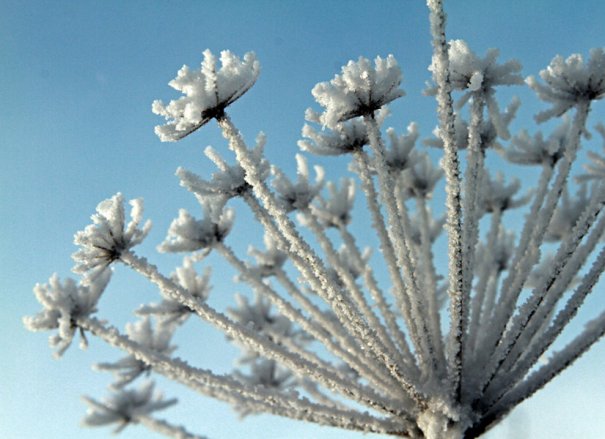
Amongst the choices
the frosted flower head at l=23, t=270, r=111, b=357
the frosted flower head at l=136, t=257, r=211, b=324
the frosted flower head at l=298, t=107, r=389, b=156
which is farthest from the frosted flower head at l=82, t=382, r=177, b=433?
the frosted flower head at l=298, t=107, r=389, b=156

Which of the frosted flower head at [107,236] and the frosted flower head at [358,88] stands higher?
the frosted flower head at [358,88]

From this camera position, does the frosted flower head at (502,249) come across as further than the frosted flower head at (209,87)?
Yes

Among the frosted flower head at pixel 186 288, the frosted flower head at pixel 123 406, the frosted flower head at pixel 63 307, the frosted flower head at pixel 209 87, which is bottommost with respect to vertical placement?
the frosted flower head at pixel 123 406

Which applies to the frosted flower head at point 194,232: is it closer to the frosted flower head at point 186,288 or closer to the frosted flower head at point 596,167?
the frosted flower head at point 186,288

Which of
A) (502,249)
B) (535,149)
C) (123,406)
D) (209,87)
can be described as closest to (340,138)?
(209,87)

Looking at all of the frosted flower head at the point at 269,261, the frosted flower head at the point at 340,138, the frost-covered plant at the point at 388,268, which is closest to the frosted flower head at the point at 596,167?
the frost-covered plant at the point at 388,268

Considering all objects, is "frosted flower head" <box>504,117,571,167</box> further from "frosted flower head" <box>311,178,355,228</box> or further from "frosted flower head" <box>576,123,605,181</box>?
"frosted flower head" <box>311,178,355,228</box>
